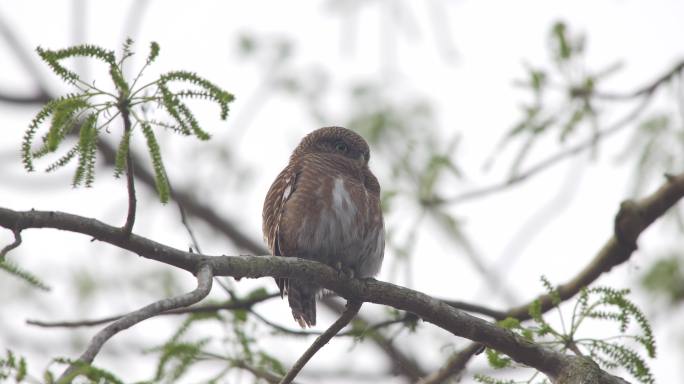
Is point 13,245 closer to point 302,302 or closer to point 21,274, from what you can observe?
point 21,274

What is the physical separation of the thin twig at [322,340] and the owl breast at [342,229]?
956 millimetres

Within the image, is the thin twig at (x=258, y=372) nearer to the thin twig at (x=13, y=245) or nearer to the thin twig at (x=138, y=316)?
the thin twig at (x=138, y=316)

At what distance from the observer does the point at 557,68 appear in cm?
572

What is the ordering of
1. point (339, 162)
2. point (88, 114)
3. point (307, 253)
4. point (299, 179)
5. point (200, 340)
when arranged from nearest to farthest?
point (88, 114) < point (200, 340) < point (307, 253) < point (299, 179) < point (339, 162)

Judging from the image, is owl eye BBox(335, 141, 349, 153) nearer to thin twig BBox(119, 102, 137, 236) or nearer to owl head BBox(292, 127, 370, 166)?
owl head BBox(292, 127, 370, 166)

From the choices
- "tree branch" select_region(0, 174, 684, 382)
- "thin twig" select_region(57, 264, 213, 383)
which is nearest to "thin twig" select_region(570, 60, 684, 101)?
"tree branch" select_region(0, 174, 684, 382)

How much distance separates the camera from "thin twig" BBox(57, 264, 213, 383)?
8.02ft

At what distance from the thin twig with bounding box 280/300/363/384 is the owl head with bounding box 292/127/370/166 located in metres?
2.22

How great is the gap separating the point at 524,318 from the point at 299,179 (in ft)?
5.70

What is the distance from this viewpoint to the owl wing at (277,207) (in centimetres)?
534

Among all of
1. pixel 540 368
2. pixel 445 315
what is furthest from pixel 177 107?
pixel 540 368

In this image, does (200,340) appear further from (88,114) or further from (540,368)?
(88,114)

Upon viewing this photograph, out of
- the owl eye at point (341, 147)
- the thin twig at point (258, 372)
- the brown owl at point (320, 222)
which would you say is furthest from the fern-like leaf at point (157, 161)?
the owl eye at point (341, 147)

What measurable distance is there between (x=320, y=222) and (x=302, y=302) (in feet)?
2.02
